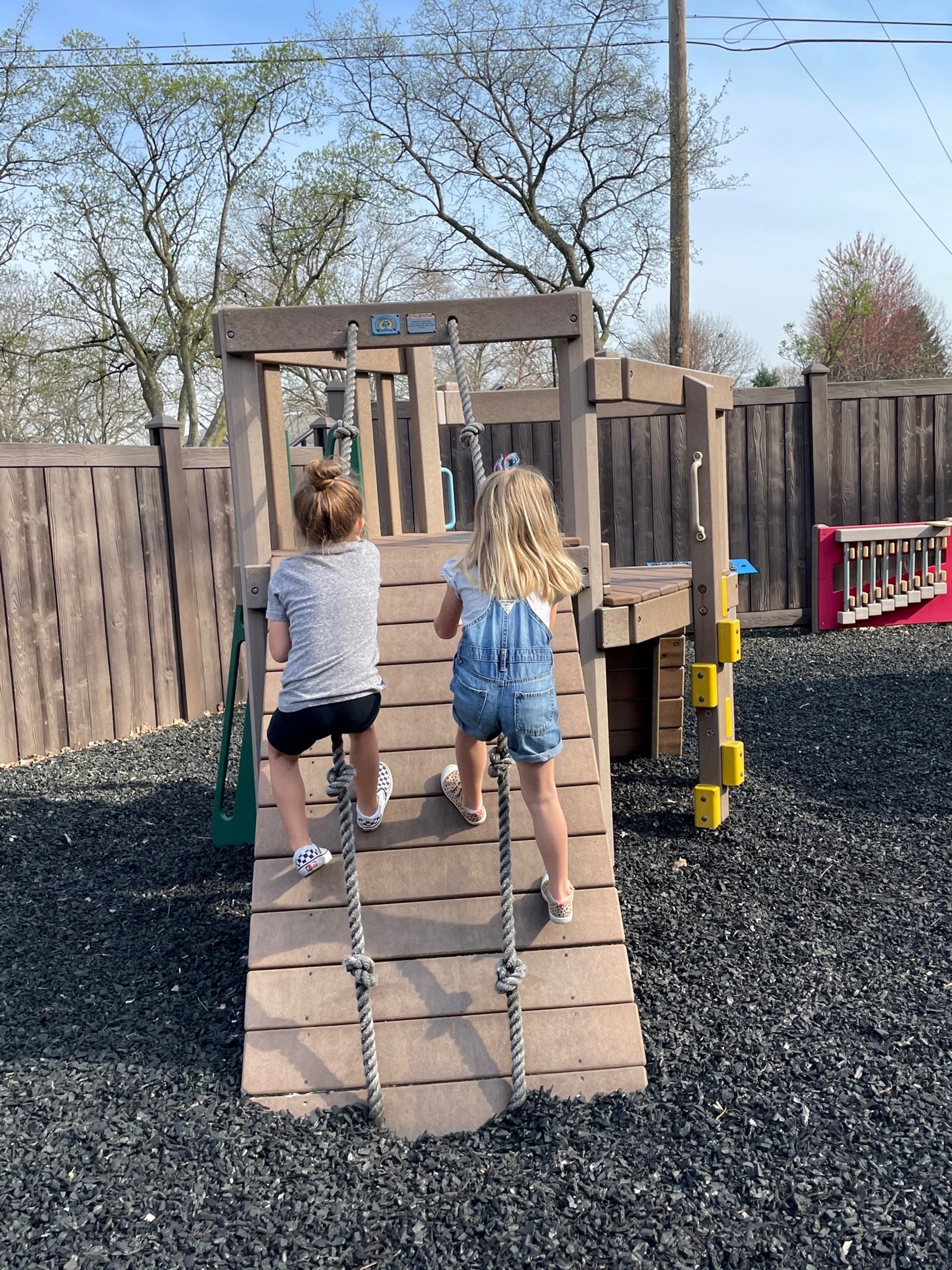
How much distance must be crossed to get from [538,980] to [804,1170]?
30.9 inches

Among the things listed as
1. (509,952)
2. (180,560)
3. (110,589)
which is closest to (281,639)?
(509,952)

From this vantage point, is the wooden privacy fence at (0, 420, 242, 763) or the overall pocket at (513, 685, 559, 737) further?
the wooden privacy fence at (0, 420, 242, 763)

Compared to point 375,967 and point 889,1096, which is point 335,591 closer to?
point 375,967

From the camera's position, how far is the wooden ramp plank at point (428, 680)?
131 inches

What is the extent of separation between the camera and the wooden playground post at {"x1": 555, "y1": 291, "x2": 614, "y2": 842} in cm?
344

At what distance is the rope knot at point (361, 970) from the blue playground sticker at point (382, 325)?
186 centimetres

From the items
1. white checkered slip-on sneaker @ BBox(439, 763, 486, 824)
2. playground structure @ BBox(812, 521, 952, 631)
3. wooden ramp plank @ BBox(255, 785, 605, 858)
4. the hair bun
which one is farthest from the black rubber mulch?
playground structure @ BBox(812, 521, 952, 631)

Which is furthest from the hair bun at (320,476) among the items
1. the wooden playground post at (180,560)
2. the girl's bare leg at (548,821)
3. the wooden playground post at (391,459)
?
the wooden playground post at (180,560)

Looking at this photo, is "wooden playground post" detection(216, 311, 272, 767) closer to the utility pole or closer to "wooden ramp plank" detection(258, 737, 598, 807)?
"wooden ramp plank" detection(258, 737, 598, 807)

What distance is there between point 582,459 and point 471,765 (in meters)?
1.16

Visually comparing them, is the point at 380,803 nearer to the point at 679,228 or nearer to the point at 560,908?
the point at 560,908

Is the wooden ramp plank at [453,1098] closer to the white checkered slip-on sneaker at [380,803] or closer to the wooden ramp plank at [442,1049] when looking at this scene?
the wooden ramp plank at [442,1049]

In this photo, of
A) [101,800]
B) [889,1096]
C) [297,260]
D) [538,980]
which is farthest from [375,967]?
[297,260]

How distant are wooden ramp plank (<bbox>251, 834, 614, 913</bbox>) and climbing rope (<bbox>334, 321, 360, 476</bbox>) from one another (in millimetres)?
1130
